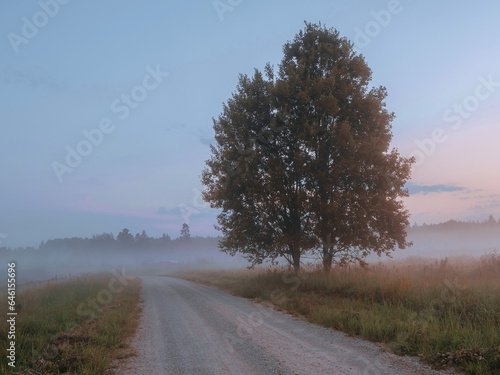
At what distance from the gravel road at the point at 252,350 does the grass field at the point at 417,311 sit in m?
0.49

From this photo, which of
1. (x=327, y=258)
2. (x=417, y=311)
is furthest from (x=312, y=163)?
(x=417, y=311)

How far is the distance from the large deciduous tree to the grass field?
2878mm

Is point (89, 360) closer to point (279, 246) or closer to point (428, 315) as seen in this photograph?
point (428, 315)

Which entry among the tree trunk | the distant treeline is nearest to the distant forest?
the distant treeline

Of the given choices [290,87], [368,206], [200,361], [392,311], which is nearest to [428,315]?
[392,311]

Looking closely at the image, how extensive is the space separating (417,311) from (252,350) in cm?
560

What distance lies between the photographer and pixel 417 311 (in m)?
9.06

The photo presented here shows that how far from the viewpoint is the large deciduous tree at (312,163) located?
16.2 meters

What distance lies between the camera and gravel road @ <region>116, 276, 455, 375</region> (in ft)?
18.3

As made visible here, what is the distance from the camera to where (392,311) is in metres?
9.11
